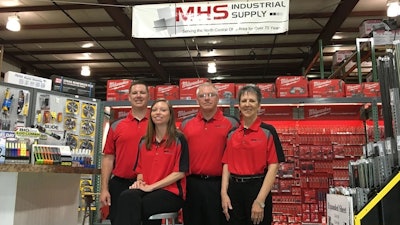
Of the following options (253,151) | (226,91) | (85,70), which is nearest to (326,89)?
(226,91)

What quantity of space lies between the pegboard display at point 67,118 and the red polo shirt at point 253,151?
93.4 inches

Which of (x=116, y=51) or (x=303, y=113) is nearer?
(x=303, y=113)

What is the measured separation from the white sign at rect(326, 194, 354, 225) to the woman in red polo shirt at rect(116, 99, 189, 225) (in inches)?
46.2

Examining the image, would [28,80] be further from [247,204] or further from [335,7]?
[335,7]

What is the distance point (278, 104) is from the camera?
6258mm

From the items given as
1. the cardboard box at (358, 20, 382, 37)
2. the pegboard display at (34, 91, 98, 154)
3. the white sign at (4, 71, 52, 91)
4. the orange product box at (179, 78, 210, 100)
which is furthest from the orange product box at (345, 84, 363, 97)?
the white sign at (4, 71, 52, 91)

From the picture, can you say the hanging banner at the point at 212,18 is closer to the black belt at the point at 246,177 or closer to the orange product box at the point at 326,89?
the orange product box at the point at 326,89

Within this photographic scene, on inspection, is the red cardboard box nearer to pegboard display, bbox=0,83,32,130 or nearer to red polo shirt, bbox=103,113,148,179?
pegboard display, bbox=0,83,32,130

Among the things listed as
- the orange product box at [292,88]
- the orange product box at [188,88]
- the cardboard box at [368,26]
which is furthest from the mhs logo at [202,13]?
the cardboard box at [368,26]

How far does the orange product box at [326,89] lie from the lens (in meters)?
6.25

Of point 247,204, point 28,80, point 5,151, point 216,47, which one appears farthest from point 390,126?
point 216,47

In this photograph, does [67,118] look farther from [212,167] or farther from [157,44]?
[157,44]

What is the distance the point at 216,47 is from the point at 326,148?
17.9 ft

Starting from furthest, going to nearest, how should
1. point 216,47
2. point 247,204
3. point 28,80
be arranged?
point 216,47
point 28,80
point 247,204
